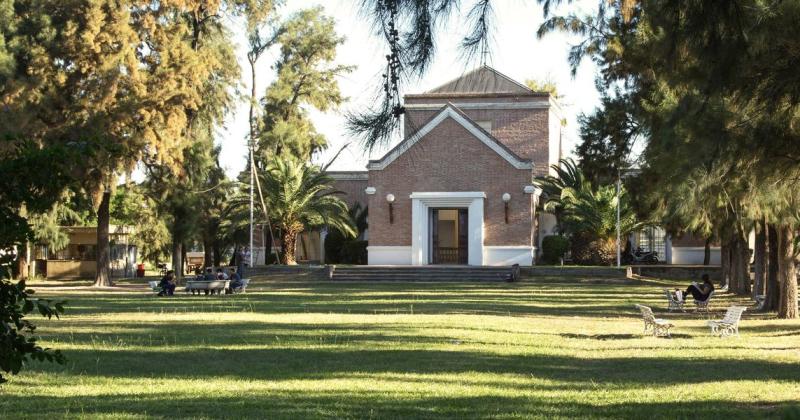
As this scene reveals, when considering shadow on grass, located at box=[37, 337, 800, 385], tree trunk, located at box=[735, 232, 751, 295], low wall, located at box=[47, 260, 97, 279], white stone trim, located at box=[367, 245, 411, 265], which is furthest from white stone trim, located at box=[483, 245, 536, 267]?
shadow on grass, located at box=[37, 337, 800, 385]

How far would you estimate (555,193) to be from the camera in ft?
172

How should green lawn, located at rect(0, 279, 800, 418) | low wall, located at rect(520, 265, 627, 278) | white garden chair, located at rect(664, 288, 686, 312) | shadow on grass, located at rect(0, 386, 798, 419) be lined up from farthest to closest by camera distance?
1. low wall, located at rect(520, 265, 627, 278)
2. white garden chair, located at rect(664, 288, 686, 312)
3. green lawn, located at rect(0, 279, 800, 418)
4. shadow on grass, located at rect(0, 386, 798, 419)

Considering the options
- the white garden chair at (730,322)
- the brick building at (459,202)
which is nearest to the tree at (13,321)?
the white garden chair at (730,322)

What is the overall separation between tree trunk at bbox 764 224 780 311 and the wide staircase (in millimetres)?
17218

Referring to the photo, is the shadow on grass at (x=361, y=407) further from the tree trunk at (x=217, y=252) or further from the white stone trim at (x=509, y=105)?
the tree trunk at (x=217, y=252)

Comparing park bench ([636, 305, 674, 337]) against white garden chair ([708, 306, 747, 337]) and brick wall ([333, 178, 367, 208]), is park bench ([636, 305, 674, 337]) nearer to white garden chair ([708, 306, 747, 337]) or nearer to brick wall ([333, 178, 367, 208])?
white garden chair ([708, 306, 747, 337])

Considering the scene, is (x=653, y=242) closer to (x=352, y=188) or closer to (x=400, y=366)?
(x=352, y=188)

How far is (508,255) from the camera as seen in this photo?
48531 mm

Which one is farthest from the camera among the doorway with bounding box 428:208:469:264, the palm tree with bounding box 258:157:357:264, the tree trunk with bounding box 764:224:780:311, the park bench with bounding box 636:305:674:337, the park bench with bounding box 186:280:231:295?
the palm tree with bounding box 258:157:357:264

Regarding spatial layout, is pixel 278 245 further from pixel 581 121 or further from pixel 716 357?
pixel 716 357

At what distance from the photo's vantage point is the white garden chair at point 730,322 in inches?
792

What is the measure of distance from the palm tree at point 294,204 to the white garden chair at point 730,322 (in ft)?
109

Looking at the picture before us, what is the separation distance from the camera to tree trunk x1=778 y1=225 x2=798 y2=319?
2505 centimetres

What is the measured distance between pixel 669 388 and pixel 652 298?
21940 mm
